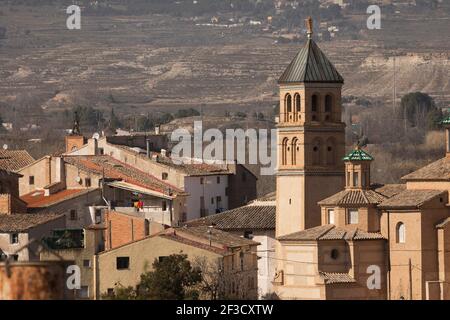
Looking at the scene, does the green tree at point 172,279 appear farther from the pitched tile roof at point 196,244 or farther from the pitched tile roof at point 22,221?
the pitched tile roof at point 22,221

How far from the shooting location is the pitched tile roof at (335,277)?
70562 millimetres

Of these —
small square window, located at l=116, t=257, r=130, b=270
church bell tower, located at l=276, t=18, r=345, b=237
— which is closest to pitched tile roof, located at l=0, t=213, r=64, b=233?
church bell tower, located at l=276, t=18, r=345, b=237

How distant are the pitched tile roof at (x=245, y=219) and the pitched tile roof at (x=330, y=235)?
7001 millimetres

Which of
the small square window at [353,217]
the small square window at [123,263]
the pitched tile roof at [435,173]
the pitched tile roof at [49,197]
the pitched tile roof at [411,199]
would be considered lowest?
the small square window at [123,263]

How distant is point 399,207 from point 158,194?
1640 cm

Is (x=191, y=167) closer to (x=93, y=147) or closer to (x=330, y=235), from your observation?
(x=93, y=147)

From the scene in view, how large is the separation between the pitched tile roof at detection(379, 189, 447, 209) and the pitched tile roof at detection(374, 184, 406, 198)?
2.96ft

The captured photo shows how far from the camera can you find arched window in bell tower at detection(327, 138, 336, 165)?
78688 mm

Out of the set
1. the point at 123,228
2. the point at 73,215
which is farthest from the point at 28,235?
the point at 73,215

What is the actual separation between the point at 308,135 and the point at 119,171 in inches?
460

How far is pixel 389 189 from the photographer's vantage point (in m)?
74.8

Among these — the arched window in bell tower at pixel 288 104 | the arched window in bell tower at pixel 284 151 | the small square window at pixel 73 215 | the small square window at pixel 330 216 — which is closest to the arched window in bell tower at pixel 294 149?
the arched window in bell tower at pixel 284 151

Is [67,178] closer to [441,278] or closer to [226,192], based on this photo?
[226,192]

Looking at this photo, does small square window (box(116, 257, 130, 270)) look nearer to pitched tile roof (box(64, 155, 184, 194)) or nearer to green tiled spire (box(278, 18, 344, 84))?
green tiled spire (box(278, 18, 344, 84))
